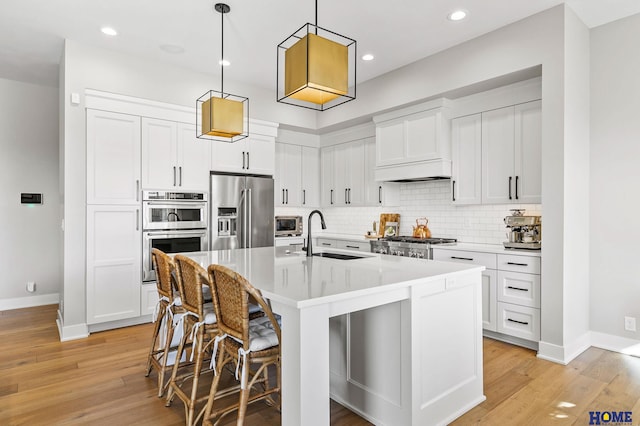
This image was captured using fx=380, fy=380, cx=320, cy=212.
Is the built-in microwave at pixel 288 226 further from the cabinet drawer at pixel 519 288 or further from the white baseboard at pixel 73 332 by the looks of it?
the cabinet drawer at pixel 519 288

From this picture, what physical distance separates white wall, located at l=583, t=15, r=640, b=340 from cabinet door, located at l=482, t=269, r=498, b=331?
2.85 feet

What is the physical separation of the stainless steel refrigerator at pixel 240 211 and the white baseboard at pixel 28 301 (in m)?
2.53

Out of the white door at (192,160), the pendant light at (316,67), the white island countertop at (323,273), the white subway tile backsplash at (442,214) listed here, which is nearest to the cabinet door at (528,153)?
the white subway tile backsplash at (442,214)

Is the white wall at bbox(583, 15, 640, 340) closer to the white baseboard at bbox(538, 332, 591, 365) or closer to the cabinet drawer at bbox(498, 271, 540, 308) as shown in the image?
the white baseboard at bbox(538, 332, 591, 365)

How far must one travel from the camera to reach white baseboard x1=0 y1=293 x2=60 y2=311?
4.91 m

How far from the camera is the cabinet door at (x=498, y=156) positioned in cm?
384

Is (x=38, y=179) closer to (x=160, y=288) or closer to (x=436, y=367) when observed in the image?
(x=160, y=288)

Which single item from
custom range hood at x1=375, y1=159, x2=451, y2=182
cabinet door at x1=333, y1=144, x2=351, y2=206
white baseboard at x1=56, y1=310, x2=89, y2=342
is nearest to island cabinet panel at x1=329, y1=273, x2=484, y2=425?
custom range hood at x1=375, y1=159, x2=451, y2=182

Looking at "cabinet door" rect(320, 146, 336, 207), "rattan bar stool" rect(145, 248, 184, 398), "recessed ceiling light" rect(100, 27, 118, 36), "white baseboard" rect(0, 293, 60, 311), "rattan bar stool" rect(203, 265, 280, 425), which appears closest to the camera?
"rattan bar stool" rect(203, 265, 280, 425)

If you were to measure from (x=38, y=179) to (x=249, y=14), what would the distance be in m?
3.86

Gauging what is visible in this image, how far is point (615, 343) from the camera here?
340cm

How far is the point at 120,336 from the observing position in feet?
12.7

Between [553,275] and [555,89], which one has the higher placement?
[555,89]

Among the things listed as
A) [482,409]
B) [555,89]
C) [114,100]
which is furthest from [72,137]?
[555,89]
